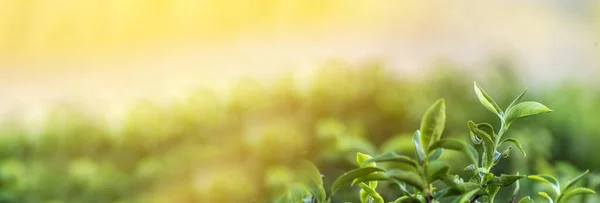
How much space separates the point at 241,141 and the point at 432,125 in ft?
2.16

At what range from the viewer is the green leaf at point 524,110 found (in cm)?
31

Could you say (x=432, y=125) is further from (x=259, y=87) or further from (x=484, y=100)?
(x=259, y=87)

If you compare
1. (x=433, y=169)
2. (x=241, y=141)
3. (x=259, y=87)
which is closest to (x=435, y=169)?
(x=433, y=169)

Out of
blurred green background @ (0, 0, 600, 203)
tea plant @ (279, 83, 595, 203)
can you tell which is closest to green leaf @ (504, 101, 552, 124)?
tea plant @ (279, 83, 595, 203)

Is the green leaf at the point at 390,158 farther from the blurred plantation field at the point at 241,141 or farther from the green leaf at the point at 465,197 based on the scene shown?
the blurred plantation field at the point at 241,141

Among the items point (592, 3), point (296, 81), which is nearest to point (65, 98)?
point (296, 81)

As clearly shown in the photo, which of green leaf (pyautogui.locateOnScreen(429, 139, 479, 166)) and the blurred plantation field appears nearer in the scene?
green leaf (pyautogui.locateOnScreen(429, 139, 479, 166))

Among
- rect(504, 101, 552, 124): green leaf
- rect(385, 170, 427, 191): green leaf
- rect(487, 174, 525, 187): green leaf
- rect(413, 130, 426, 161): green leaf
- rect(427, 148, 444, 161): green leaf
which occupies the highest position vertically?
rect(504, 101, 552, 124): green leaf

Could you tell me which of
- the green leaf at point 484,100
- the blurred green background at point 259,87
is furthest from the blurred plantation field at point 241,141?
the green leaf at point 484,100

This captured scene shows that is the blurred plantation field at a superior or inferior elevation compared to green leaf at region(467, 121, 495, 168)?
inferior

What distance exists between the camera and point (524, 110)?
31cm

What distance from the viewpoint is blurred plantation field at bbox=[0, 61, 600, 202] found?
0.82m

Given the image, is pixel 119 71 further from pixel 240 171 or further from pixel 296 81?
pixel 240 171

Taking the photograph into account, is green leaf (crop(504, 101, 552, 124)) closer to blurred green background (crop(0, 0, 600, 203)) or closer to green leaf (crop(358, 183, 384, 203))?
green leaf (crop(358, 183, 384, 203))
